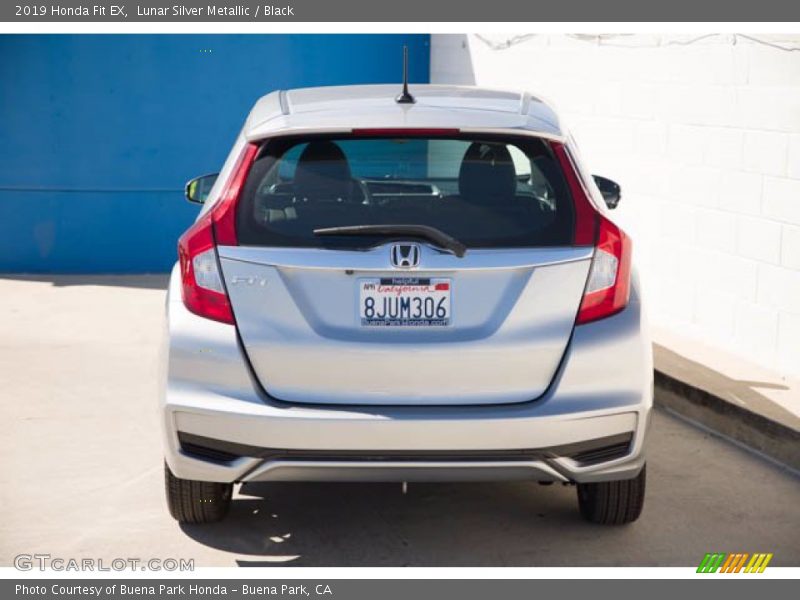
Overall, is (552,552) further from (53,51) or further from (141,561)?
(53,51)

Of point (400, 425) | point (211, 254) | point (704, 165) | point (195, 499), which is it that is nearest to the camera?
point (400, 425)

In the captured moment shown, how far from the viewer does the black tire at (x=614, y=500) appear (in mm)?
5297

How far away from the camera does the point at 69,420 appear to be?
715 cm

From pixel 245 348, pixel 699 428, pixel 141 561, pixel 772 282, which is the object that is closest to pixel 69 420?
pixel 141 561

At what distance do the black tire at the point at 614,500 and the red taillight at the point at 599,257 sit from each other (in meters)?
0.77

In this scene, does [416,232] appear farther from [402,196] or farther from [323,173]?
[323,173]

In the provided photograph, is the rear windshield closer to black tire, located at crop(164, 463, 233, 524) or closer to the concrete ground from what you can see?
black tire, located at crop(164, 463, 233, 524)

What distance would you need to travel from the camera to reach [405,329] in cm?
471

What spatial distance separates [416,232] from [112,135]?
25.3 feet

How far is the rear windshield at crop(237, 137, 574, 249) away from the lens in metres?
4.80

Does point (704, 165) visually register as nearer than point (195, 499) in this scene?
No

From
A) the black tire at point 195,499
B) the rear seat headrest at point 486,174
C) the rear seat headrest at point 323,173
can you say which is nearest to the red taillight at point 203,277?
the rear seat headrest at point 323,173

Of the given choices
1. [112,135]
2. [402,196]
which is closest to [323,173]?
[402,196]
